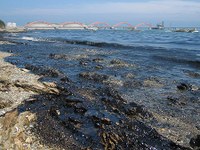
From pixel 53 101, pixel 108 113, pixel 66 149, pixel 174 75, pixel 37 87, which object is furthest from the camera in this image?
pixel 174 75

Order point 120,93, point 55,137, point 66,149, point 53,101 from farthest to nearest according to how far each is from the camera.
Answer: point 120,93
point 53,101
point 55,137
point 66,149

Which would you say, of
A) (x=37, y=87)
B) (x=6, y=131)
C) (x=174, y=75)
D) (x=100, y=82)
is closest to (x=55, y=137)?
(x=6, y=131)

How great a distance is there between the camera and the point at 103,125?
13.2m

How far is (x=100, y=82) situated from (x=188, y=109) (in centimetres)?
787

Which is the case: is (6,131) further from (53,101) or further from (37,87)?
(37,87)

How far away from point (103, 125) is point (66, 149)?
255cm

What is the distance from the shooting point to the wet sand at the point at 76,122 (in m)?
11.6

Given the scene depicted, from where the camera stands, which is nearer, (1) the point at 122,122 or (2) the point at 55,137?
(2) the point at 55,137

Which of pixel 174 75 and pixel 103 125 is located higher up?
pixel 103 125

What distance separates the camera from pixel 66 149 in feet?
36.3

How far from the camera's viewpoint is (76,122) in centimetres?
1335

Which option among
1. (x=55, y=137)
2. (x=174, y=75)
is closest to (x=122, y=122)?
(x=55, y=137)

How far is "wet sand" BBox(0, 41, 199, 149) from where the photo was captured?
1158 cm

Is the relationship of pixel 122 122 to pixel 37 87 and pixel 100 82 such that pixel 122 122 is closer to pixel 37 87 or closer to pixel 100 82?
pixel 37 87
